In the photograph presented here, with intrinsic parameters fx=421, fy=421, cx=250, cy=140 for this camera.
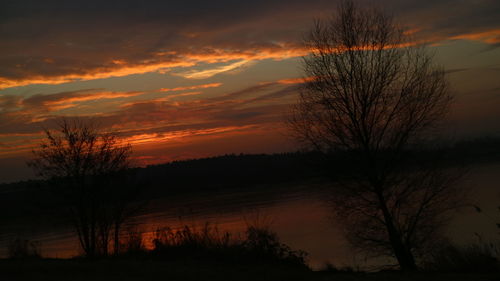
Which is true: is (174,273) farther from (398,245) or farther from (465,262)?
(398,245)

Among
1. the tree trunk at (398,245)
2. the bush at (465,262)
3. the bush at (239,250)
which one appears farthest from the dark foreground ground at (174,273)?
the tree trunk at (398,245)

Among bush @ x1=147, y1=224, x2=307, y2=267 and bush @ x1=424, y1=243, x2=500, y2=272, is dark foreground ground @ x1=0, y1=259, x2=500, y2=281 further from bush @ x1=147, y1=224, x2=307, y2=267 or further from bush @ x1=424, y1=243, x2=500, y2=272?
bush @ x1=424, y1=243, x2=500, y2=272

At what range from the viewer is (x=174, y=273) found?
386 inches

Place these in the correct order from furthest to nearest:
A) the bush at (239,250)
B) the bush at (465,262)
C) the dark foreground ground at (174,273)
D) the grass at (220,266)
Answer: the bush at (239,250), the bush at (465,262), the grass at (220,266), the dark foreground ground at (174,273)

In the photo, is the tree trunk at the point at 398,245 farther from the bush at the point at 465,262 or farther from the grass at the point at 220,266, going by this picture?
the bush at the point at 465,262

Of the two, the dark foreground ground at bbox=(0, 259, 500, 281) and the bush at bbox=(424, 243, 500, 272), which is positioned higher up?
the dark foreground ground at bbox=(0, 259, 500, 281)

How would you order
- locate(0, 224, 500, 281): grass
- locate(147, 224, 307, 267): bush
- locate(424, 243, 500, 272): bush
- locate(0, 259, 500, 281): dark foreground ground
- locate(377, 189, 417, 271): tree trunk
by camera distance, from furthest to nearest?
locate(377, 189, 417, 271): tree trunk → locate(147, 224, 307, 267): bush → locate(424, 243, 500, 272): bush → locate(0, 224, 500, 281): grass → locate(0, 259, 500, 281): dark foreground ground

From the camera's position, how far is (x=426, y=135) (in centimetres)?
1605

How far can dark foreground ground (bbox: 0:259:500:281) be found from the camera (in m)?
9.30

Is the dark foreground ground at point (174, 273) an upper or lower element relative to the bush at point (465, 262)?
upper

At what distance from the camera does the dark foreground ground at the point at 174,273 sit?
30.5 ft

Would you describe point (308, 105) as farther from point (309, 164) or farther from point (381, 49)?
point (381, 49)

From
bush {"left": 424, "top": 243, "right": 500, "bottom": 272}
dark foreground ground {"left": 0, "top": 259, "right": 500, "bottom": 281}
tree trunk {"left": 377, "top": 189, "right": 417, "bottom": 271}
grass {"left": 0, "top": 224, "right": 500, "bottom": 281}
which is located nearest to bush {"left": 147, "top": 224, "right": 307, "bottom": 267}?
grass {"left": 0, "top": 224, "right": 500, "bottom": 281}

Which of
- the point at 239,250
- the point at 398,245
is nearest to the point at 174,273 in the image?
the point at 239,250
